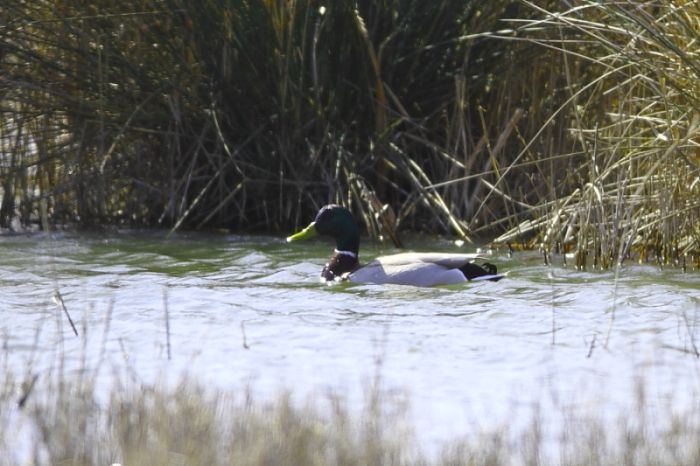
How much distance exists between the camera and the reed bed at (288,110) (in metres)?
11.1

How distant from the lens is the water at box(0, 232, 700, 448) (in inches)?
234

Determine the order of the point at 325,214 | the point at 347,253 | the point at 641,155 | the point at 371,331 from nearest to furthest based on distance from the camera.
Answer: the point at 371,331, the point at 641,155, the point at 347,253, the point at 325,214

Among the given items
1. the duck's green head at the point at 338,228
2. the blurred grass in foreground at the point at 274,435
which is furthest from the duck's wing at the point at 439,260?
the blurred grass in foreground at the point at 274,435

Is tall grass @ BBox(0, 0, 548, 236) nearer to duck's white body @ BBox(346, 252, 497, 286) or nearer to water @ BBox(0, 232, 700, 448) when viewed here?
water @ BBox(0, 232, 700, 448)

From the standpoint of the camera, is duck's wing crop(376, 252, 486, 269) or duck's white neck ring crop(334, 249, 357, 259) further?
duck's white neck ring crop(334, 249, 357, 259)

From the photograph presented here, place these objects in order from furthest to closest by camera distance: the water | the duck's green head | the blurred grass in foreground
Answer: the duck's green head < the water < the blurred grass in foreground

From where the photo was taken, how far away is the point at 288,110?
11.4 m

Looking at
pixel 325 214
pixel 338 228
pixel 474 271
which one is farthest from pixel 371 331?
pixel 325 214

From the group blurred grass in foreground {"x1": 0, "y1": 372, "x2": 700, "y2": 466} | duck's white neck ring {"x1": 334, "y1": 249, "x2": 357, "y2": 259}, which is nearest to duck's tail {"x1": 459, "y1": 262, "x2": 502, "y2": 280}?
duck's white neck ring {"x1": 334, "y1": 249, "x2": 357, "y2": 259}

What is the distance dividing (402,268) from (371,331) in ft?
6.11

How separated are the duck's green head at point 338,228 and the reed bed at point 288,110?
61cm

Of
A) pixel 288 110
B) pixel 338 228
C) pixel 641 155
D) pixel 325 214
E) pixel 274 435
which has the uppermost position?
pixel 288 110

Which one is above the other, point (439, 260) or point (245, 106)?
point (245, 106)

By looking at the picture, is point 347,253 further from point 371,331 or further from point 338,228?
point 371,331
